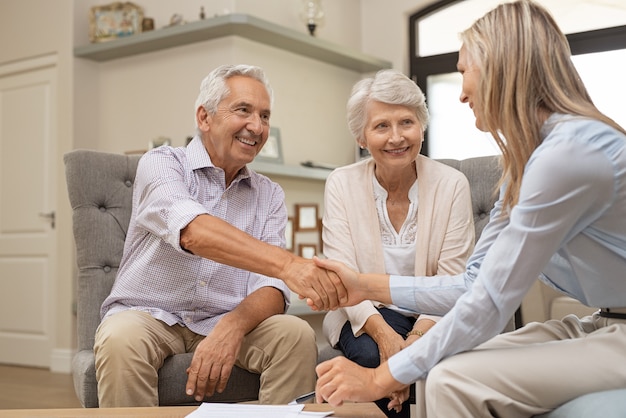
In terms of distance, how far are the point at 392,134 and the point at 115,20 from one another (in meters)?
3.27

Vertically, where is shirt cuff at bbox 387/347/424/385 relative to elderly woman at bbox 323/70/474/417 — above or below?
below

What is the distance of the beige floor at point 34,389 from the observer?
373cm

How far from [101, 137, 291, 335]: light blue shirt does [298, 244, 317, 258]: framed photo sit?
2.62m

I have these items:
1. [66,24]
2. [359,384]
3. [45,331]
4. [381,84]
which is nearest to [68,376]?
[45,331]

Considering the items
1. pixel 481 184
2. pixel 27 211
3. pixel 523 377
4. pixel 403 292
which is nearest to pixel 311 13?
pixel 27 211

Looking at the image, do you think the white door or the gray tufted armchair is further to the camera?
the white door

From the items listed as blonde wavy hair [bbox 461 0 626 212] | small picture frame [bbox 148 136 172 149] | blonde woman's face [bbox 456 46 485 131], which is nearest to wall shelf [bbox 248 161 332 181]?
small picture frame [bbox 148 136 172 149]

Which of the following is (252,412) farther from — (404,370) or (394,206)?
(394,206)

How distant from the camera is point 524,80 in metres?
1.34

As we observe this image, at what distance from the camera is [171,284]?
83.4 inches

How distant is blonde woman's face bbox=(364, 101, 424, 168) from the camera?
2219 millimetres

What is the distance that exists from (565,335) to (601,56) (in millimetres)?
3975

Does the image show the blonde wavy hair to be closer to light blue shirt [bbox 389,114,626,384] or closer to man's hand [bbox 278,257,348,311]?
light blue shirt [bbox 389,114,626,384]

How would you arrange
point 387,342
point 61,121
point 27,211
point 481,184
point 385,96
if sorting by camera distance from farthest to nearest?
point 27,211, point 61,121, point 481,184, point 385,96, point 387,342
